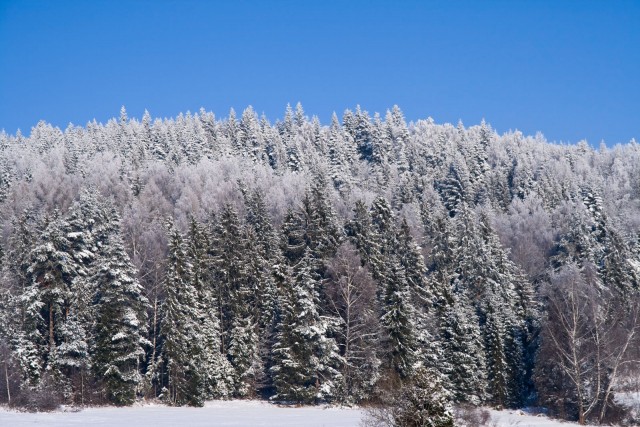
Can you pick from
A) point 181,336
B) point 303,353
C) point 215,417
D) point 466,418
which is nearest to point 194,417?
point 215,417

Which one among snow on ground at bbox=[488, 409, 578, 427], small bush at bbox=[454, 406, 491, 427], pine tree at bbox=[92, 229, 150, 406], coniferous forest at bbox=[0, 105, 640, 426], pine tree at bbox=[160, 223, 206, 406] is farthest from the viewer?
pine tree at bbox=[160, 223, 206, 406]

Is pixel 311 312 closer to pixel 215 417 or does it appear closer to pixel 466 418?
pixel 215 417

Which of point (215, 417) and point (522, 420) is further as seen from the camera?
point (522, 420)

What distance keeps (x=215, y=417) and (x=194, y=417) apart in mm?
1585

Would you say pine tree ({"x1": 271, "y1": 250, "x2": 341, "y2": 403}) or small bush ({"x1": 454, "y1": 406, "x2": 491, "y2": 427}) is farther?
pine tree ({"x1": 271, "y1": 250, "x2": 341, "y2": 403})

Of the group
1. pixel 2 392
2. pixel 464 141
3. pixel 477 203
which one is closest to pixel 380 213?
pixel 2 392

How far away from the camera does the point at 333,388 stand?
5525 cm

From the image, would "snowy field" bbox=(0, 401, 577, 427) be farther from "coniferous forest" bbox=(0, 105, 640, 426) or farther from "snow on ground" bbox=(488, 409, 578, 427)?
"coniferous forest" bbox=(0, 105, 640, 426)

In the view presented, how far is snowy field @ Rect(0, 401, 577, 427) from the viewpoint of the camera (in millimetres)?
35094

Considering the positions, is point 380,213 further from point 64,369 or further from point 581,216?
point 64,369

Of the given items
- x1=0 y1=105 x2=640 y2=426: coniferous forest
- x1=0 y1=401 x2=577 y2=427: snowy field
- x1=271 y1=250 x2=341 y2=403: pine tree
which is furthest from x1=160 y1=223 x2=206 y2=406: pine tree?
x1=271 y1=250 x2=341 y2=403: pine tree

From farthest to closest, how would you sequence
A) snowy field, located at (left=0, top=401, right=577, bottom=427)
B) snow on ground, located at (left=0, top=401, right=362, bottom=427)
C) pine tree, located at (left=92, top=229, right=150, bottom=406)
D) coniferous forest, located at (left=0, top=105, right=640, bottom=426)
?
1. coniferous forest, located at (left=0, top=105, right=640, bottom=426)
2. pine tree, located at (left=92, top=229, right=150, bottom=406)
3. snowy field, located at (left=0, top=401, right=577, bottom=427)
4. snow on ground, located at (left=0, top=401, right=362, bottom=427)

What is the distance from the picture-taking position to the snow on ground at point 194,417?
34.8m

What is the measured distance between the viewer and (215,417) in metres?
41.6
